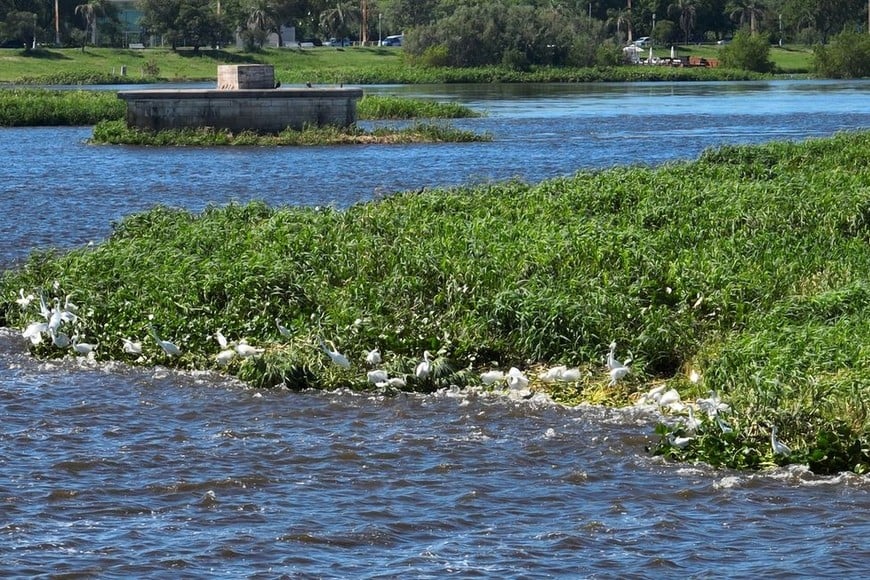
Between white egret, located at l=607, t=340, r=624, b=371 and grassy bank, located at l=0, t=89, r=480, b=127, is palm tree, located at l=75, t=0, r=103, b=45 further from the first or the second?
white egret, located at l=607, t=340, r=624, b=371

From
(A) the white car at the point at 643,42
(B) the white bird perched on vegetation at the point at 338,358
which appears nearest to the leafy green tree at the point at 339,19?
(A) the white car at the point at 643,42

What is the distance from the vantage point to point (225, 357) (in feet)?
51.2

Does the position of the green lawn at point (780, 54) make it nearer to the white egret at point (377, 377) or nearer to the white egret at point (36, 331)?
the white egret at point (36, 331)

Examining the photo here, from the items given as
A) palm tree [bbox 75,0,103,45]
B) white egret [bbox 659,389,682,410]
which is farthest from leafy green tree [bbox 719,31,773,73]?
white egret [bbox 659,389,682,410]

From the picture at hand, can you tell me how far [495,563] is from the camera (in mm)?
10133

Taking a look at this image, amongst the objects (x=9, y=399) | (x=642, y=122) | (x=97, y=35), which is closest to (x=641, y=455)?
(x=9, y=399)

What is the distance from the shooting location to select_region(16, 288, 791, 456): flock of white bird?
12.3m

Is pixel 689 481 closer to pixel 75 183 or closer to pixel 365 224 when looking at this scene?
pixel 365 224

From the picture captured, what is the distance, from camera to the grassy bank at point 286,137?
2142 inches

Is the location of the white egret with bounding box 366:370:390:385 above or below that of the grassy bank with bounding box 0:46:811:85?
below

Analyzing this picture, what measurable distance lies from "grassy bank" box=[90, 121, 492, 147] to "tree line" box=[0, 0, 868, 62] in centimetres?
8024

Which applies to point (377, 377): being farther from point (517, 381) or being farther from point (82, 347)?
point (82, 347)

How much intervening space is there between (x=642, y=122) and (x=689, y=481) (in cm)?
5696

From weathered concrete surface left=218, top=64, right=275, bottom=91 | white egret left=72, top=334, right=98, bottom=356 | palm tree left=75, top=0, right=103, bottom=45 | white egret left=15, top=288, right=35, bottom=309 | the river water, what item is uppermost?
palm tree left=75, top=0, right=103, bottom=45
